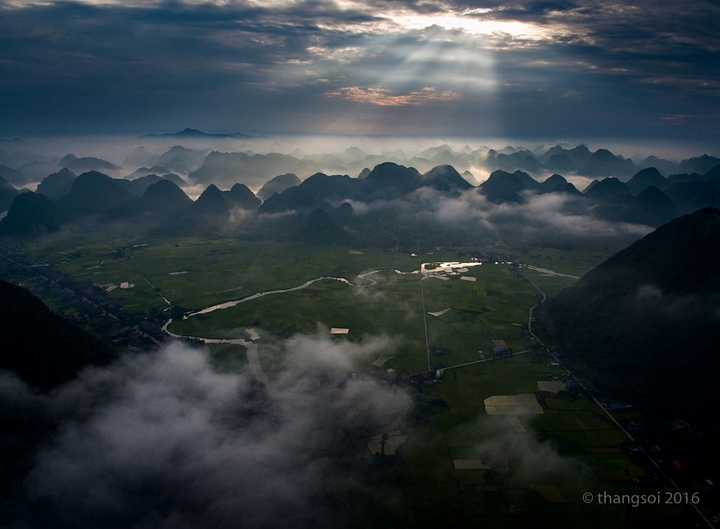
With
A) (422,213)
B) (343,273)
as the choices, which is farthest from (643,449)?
(422,213)

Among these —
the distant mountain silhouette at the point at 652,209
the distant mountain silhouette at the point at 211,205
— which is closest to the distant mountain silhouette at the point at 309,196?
the distant mountain silhouette at the point at 211,205

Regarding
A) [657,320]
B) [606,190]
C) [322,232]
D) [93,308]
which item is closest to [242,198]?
[322,232]

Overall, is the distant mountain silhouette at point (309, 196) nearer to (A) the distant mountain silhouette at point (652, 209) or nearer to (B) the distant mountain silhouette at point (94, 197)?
(B) the distant mountain silhouette at point (94, 197)

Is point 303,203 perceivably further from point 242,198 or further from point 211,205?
point 211,205

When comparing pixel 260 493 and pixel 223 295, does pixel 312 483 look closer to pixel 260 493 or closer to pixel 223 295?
pixel 260 493

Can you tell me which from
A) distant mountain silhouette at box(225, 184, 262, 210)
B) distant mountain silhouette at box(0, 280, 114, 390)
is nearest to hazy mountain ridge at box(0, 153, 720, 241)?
distant mountain silhouette at box(225, 184, 262, 210)

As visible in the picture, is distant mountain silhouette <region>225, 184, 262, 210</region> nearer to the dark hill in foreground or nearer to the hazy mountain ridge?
the hazy mountain ridge
